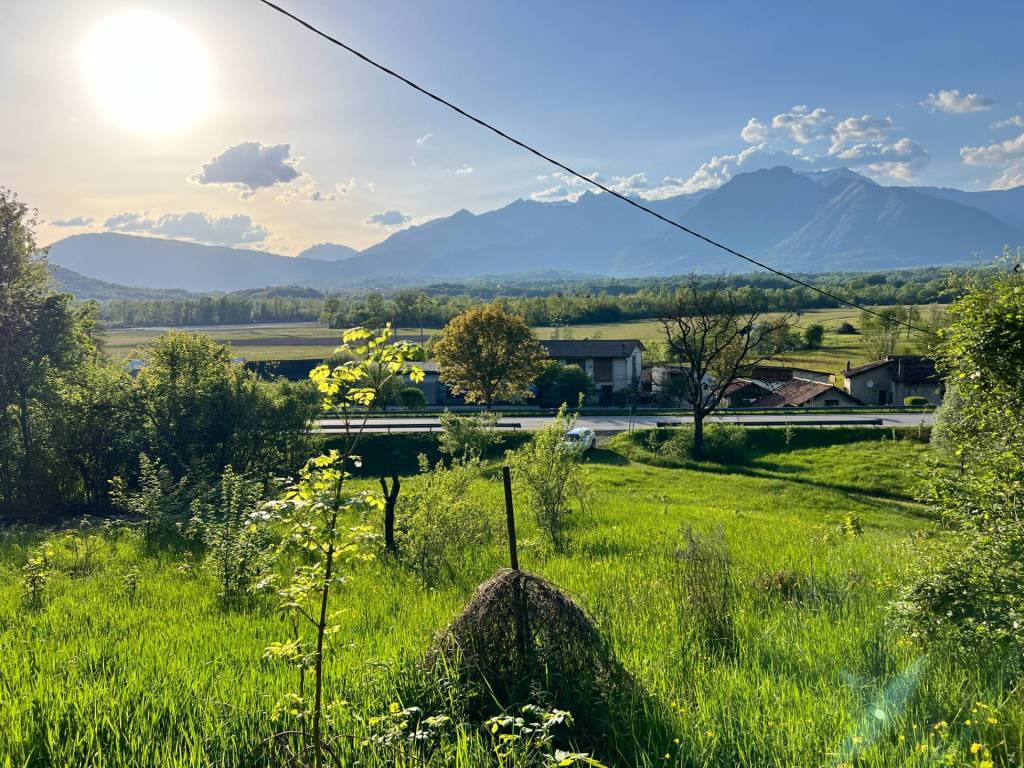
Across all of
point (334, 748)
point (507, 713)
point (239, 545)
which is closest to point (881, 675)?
point (507, 713)

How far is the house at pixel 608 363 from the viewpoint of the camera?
62.4 m

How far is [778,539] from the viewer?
14.4 metres

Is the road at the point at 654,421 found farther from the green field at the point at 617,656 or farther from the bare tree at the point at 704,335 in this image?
the green field at the point at 617,656

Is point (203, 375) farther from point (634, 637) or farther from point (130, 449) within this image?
point (634, 637)

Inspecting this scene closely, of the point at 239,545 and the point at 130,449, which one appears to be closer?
the point at 239,545

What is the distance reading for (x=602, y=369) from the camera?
63281 millimetres

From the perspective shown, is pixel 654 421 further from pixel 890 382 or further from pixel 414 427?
pixel 890 382

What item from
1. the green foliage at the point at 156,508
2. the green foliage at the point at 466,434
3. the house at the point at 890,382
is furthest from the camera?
the house at the point at 890,382

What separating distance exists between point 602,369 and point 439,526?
173 feet

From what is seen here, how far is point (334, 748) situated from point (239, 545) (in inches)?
271

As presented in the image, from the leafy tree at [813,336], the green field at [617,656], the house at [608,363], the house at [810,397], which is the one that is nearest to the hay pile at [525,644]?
the green field at [617,656]

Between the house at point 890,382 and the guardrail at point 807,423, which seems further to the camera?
the house at point 890,382

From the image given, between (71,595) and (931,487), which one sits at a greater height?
(931,487)

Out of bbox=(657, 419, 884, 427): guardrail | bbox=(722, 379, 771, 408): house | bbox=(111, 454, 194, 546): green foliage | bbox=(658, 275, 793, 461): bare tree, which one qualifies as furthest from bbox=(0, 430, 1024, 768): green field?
bbox=(722, 379, 771, 408): house
